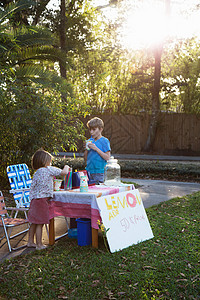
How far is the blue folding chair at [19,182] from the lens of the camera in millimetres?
6379

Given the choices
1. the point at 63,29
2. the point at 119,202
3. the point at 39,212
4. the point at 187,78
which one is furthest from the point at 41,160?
the point at 187,78

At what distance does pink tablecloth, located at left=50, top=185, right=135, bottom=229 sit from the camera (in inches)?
201

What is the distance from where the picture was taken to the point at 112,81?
28.0 meters

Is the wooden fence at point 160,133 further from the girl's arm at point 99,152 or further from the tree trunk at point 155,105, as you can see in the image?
the girl's arm at point 99,152

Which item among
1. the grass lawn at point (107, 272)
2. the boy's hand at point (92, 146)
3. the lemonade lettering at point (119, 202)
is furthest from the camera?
the boy's hand at point (92, 146)

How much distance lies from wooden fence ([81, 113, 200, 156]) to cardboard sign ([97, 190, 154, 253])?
19.7 m

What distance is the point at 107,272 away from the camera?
436 centimetres

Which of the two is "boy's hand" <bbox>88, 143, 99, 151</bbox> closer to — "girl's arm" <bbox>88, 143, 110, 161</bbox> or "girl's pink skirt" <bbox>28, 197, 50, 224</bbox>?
"girl's arm" <bbox>88, 143, 110, 161</bbox>

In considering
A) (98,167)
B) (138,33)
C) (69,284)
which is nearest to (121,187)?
(98,167)

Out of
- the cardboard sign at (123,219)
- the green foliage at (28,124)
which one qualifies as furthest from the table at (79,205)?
the green foliage at (28,124)

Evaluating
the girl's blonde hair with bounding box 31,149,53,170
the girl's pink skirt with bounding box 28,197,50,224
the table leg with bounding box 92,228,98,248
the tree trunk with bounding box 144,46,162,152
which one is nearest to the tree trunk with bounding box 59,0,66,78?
the tree trunk with bounding box 144,46,162,152

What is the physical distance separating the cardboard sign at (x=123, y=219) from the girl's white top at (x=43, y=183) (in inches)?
30.0

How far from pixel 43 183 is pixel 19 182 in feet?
Result: 5.47

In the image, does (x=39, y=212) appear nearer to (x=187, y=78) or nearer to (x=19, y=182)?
(x=19, y=182)
